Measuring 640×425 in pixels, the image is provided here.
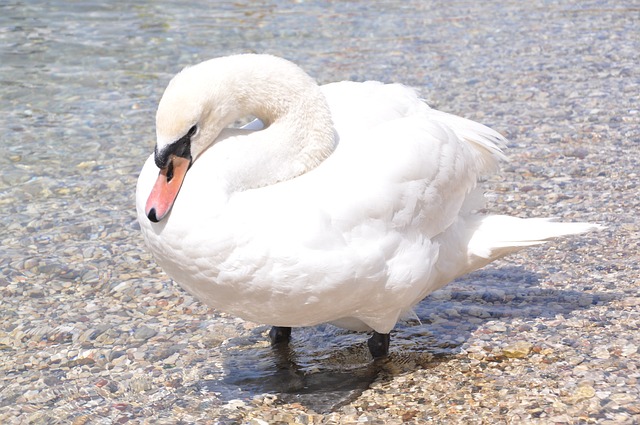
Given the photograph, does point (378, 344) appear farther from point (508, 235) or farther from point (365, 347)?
point (508, 235)

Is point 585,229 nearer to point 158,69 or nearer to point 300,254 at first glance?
point 300,254

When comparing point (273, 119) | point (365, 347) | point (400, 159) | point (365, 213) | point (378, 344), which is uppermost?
point (273, 119)

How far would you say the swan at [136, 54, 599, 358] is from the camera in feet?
11.4

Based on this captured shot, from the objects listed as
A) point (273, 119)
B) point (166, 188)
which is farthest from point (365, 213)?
point (166, 188)

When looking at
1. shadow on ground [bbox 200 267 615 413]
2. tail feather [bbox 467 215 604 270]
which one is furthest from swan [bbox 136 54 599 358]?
shadow on ground [bbox 200 267 615 413]

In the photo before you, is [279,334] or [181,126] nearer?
[181,126]

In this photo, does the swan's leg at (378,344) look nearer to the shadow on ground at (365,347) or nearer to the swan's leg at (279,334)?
the shadow on ground at (365,347)

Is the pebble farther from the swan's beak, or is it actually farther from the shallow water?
the swan's beak

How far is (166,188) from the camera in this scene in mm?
3537

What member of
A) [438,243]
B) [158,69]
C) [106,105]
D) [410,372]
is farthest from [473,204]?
[158,69]

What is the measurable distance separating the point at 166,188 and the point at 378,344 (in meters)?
1.38

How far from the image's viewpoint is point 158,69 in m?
9.37

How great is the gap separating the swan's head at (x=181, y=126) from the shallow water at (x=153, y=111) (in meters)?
1.09

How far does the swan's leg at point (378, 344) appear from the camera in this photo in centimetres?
437
